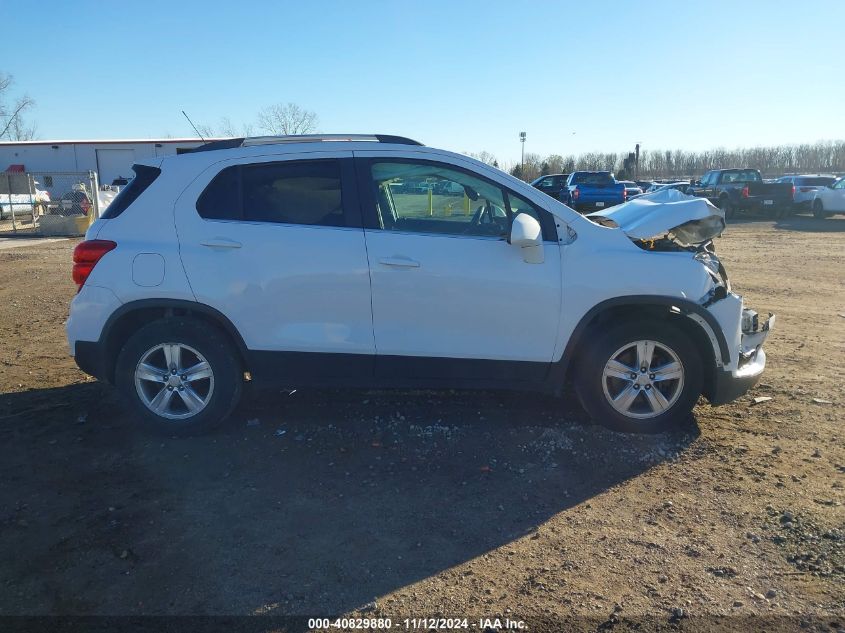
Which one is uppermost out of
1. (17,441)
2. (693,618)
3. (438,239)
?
(438,239)

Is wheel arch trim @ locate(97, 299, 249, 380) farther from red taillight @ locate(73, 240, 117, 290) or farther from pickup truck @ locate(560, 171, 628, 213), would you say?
pickup truck @ locate(560, 171, 628, 213)

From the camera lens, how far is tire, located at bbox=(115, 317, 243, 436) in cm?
447

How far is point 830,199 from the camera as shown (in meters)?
25.0

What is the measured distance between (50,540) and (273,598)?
1319 mm

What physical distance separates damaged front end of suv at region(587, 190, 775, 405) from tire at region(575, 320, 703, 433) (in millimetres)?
173

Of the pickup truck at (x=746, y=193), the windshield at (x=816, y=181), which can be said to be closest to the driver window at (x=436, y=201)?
the pickup truck at (x=746, y=193)

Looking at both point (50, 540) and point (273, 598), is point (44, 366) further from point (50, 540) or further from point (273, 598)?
point (273, 598)

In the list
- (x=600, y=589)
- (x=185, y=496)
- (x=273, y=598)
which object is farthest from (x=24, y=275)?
(x=600, y=589)

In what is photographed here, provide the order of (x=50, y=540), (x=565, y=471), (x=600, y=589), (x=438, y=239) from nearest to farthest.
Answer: (x=600, y=589), (x=50, y=540), (x=565, y=471), (x=438, y=239)

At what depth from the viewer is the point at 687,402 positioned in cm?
450

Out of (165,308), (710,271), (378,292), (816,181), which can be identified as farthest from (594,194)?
(165,308)

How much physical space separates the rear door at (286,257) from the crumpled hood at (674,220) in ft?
6.42

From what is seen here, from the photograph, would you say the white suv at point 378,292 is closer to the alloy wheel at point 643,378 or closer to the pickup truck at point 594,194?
the alloy wheel at point 643,378

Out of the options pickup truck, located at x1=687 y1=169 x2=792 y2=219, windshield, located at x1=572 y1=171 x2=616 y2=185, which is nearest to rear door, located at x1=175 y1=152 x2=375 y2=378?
windshield, located at x1=572 y1=171 x2=616 y2=185
